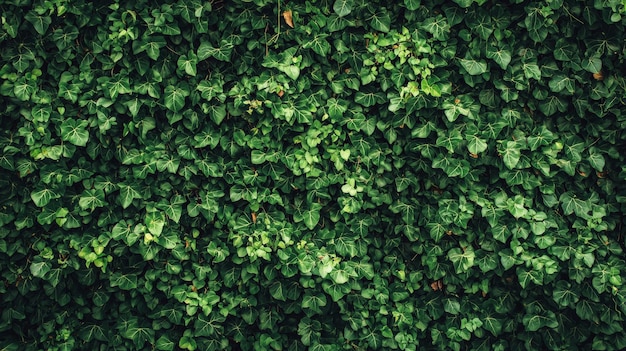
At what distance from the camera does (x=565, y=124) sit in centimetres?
312

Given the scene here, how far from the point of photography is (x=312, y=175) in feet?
10.2

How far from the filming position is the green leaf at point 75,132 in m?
2.98

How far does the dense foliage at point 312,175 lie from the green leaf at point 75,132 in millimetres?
20

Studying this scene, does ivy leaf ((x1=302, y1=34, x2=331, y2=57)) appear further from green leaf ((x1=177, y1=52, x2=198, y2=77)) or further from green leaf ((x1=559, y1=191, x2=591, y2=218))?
green leaf ((x1=559, y1=191, x2=591, y2=218))

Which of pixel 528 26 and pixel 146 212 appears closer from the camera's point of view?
pixel 528 26

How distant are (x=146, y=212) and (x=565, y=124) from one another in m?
2.51

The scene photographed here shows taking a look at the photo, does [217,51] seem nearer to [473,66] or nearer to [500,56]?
[473,66]

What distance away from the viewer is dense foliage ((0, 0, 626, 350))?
9.73 feet

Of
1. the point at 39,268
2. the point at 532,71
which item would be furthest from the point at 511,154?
the point at 39,268

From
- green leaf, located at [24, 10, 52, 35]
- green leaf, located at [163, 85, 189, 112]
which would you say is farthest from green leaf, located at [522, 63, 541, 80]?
green leaf, located at [24, 10, 52, 35]

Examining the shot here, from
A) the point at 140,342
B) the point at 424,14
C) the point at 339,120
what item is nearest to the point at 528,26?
the point at 424,14

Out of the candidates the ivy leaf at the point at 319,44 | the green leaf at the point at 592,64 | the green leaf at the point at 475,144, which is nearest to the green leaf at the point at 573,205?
the green leaf at the point at 475,144

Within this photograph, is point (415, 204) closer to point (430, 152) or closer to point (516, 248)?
point (430, 152)

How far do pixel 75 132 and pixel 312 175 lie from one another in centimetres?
136
